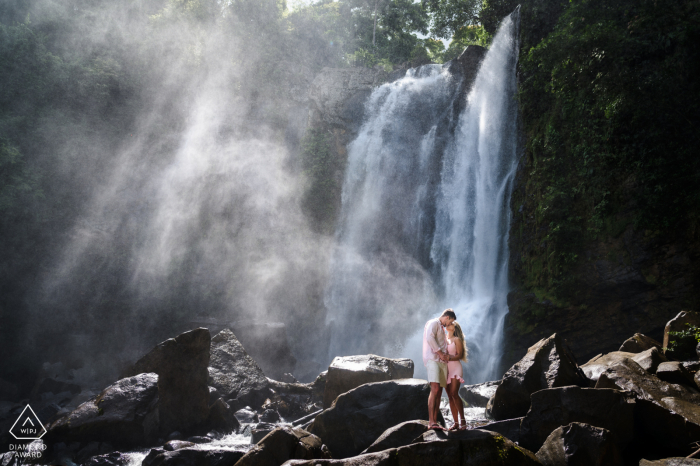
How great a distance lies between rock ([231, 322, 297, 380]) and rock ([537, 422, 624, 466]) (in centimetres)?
1328

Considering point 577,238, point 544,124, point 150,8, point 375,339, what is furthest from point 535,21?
point 150,8

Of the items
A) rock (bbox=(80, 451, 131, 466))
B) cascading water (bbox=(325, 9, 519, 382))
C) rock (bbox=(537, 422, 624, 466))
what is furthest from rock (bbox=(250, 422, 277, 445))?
cascading water (bbox=(325, 9, 519, 382))

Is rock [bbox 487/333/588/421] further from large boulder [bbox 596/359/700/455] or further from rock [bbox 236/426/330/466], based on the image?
rock [bbox 236/426/330/466]

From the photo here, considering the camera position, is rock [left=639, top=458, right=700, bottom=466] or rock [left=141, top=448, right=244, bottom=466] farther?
rock [left=141, top=448, right=244, bottom=466]

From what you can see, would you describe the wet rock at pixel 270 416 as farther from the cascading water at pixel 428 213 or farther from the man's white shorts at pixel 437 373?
the cascading water at pixel 428 213

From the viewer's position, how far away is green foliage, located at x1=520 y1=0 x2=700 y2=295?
9.71m

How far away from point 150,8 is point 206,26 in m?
3.26

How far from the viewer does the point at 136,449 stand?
7.23 metres

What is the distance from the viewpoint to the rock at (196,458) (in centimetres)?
562

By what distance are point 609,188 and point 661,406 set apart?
7.48 m

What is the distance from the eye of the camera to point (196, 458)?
5652mm

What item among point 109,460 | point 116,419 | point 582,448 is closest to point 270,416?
point 116,419

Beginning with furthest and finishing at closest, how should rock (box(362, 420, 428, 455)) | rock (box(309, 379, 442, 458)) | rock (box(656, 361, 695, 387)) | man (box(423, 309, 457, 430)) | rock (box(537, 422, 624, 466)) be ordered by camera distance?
rock (box(309, 379, 442, 458))
rock (box(656, 361, 695, 387))
rock (box(362, 420, 428, 455))
man (box(423, 309, 457, 430))
rock (box(537, 422, 624, 466))

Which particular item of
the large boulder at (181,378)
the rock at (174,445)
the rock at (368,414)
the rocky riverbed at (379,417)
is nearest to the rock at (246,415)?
the rocky riverbed at (379,417)
